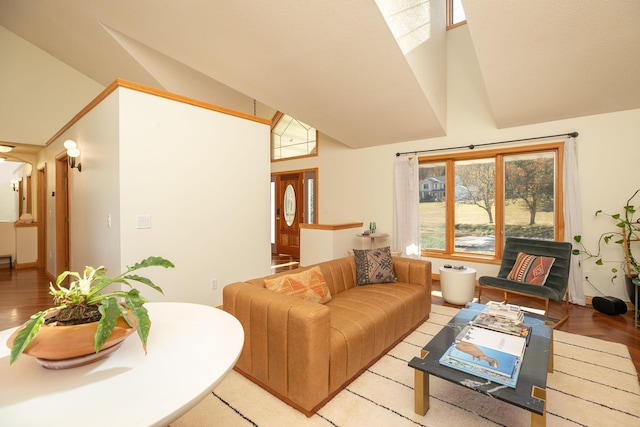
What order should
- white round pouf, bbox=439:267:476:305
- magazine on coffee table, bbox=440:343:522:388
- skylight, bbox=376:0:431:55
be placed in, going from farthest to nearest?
white round pouf, bbox=439:267:476:305
skylight, bbox=376:0:431:55
magazine on coffee table, bbox=440:343:522:388

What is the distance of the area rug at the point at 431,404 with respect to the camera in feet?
5.67

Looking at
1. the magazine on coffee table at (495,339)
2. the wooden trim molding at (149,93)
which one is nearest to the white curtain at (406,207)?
the wooden trim molding at (149,93)

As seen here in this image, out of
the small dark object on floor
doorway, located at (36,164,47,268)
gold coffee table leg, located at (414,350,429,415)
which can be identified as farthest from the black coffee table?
doorway, located at (36,164,47,268)

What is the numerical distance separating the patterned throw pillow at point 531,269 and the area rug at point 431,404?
45.7 inches

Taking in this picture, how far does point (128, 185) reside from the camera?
274 cm

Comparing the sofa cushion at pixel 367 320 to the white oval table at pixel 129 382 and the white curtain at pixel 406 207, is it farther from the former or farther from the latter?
the white curtain at pixel 406 207

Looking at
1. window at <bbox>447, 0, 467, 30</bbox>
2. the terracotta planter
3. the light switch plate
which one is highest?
window at <bbox>447, 0, 467, 30</bbox>

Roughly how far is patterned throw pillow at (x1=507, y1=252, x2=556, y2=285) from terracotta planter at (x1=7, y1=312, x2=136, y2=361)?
397 centimetres

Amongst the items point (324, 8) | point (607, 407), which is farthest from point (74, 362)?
point (324, 8)

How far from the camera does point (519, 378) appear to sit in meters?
1.55

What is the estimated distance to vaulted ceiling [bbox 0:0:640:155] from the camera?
2.75m

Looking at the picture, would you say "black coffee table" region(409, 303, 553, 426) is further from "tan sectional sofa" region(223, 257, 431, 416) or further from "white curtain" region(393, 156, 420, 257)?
"white curtain" region(393, 156, 420, 257)

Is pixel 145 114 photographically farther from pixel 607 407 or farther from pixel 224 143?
pixel 607 407

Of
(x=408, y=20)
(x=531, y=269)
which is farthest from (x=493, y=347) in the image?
(x=408, y=20)
